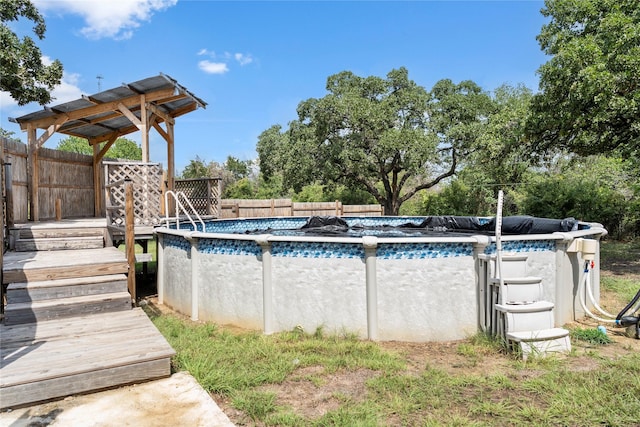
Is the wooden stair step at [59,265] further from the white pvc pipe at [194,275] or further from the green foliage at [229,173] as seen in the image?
the green foliage at [229,173]

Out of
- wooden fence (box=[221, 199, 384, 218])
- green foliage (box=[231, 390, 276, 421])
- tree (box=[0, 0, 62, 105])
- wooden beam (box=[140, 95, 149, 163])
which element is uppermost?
tree (box=[0, 0, 62, 105])

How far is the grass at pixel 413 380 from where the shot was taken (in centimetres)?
264

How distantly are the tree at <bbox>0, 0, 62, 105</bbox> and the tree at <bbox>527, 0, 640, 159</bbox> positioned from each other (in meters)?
14.7

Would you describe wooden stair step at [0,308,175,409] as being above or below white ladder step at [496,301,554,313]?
below

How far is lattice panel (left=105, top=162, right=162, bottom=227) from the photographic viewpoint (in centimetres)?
697

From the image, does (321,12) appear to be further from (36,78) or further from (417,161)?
(36,78)

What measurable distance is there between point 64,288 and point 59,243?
6.85 feet

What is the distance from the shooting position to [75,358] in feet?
10.0

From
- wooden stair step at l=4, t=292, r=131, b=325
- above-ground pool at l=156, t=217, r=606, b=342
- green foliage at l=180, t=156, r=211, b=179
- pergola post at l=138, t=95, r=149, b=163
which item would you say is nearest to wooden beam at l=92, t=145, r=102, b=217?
pergola post at l=138, t=95, r=149, b=163

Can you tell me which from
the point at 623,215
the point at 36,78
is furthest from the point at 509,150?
the point at 36,78

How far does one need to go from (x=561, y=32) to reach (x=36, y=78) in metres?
15.5

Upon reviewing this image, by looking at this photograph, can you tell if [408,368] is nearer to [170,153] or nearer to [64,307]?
[64,307]

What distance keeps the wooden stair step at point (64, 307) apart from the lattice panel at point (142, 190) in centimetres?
278

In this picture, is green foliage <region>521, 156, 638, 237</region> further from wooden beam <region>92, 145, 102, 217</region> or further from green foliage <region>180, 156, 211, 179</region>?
green foliage <region>180, 156, 211, 179</region>
